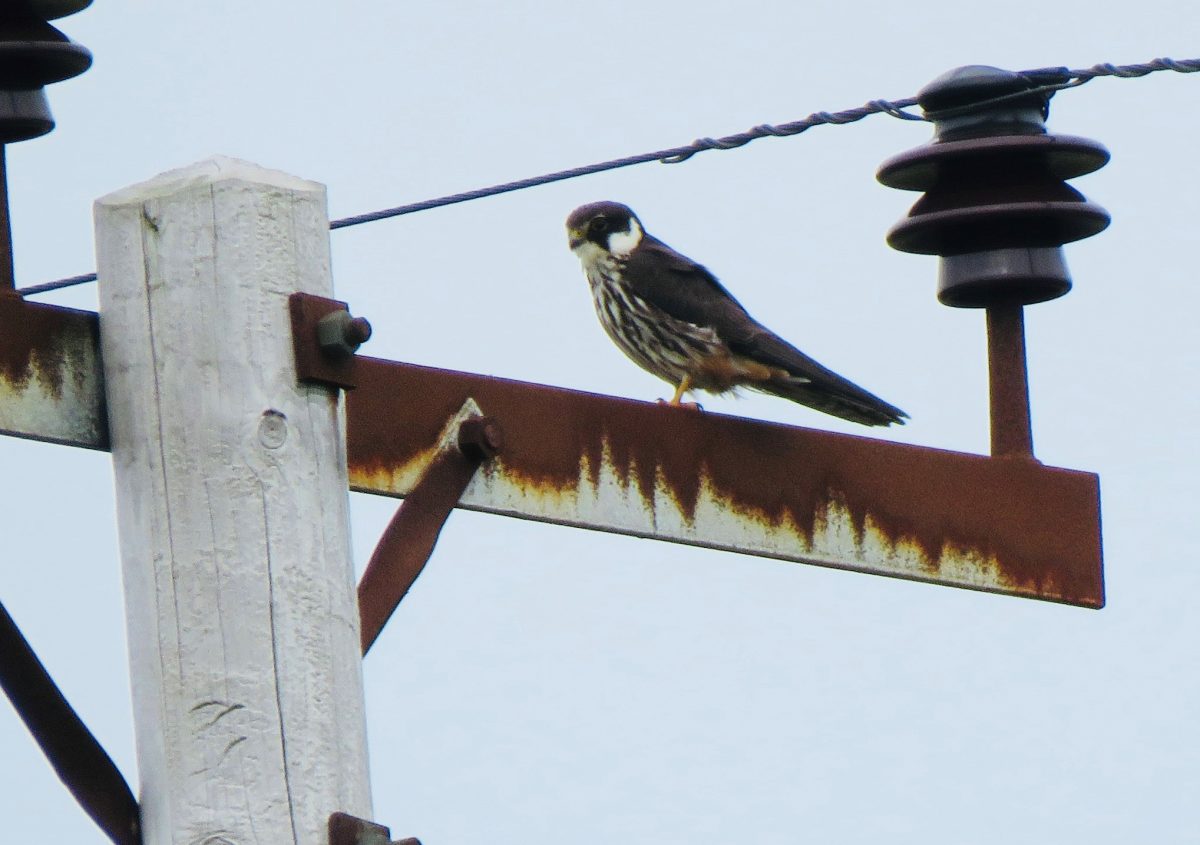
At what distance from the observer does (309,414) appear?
2.78 metres

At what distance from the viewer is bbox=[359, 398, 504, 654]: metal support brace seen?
9.56ft

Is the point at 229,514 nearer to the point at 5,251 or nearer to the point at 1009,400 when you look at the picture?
the point at 5,251

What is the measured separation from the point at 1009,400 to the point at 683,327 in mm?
1586

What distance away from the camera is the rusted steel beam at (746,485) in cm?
319

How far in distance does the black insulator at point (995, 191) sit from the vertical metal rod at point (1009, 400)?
3.6 inches

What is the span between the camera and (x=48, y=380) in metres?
2.79

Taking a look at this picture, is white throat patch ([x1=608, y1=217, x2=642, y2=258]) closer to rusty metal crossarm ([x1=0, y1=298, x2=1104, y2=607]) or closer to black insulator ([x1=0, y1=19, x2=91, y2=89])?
rusty metal crossarm ([x1=0, y1=298, x2=1104, y2=607])

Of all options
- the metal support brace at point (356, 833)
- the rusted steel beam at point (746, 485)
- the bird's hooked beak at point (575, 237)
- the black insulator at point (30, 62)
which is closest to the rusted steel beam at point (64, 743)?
the metal support brace at point (356, 833)

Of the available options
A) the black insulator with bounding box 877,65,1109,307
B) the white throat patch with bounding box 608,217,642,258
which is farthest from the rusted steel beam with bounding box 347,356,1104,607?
the white throat patch with bounding box 608,217,642,258

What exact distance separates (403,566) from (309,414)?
10.3 inches

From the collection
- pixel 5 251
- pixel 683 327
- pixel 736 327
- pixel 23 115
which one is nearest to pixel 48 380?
pixel 5 251

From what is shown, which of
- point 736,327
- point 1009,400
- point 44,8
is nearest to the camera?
point 44,8

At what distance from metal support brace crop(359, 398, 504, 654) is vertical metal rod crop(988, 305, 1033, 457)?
104 centimetres

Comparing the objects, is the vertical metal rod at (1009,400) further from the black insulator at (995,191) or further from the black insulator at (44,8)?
the black insulator at (44,8)
